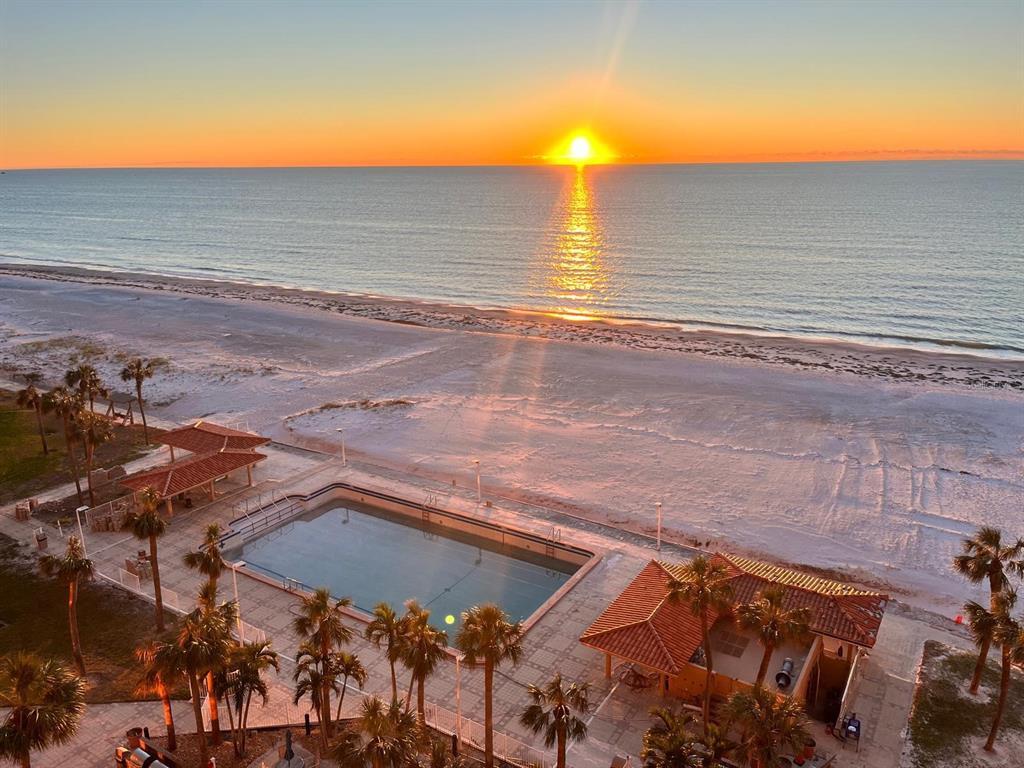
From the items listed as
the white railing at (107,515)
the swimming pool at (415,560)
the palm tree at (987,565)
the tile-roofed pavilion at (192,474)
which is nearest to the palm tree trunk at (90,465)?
the white railing at (107,515)

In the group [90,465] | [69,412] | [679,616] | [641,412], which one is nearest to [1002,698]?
[679,616]

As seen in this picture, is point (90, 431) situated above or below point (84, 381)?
below

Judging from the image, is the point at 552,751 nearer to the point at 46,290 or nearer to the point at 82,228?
the point at 46,290

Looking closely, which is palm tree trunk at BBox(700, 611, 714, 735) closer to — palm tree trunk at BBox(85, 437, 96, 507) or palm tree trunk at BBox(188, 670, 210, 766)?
palm tree trunk at BBox(188, 670, 210, 766)

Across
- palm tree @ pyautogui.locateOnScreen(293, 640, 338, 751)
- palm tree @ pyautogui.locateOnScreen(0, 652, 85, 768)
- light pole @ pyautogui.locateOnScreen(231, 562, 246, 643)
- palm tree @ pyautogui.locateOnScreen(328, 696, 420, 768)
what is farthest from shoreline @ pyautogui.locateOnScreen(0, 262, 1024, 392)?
palm tree @ pyautogui.locateOnScreen(0, 652, 85, 768)

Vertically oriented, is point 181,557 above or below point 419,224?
below

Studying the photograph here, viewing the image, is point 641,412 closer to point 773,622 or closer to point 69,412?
point 773,622

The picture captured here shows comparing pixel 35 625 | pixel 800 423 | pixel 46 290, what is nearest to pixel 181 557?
pixel 35 625
